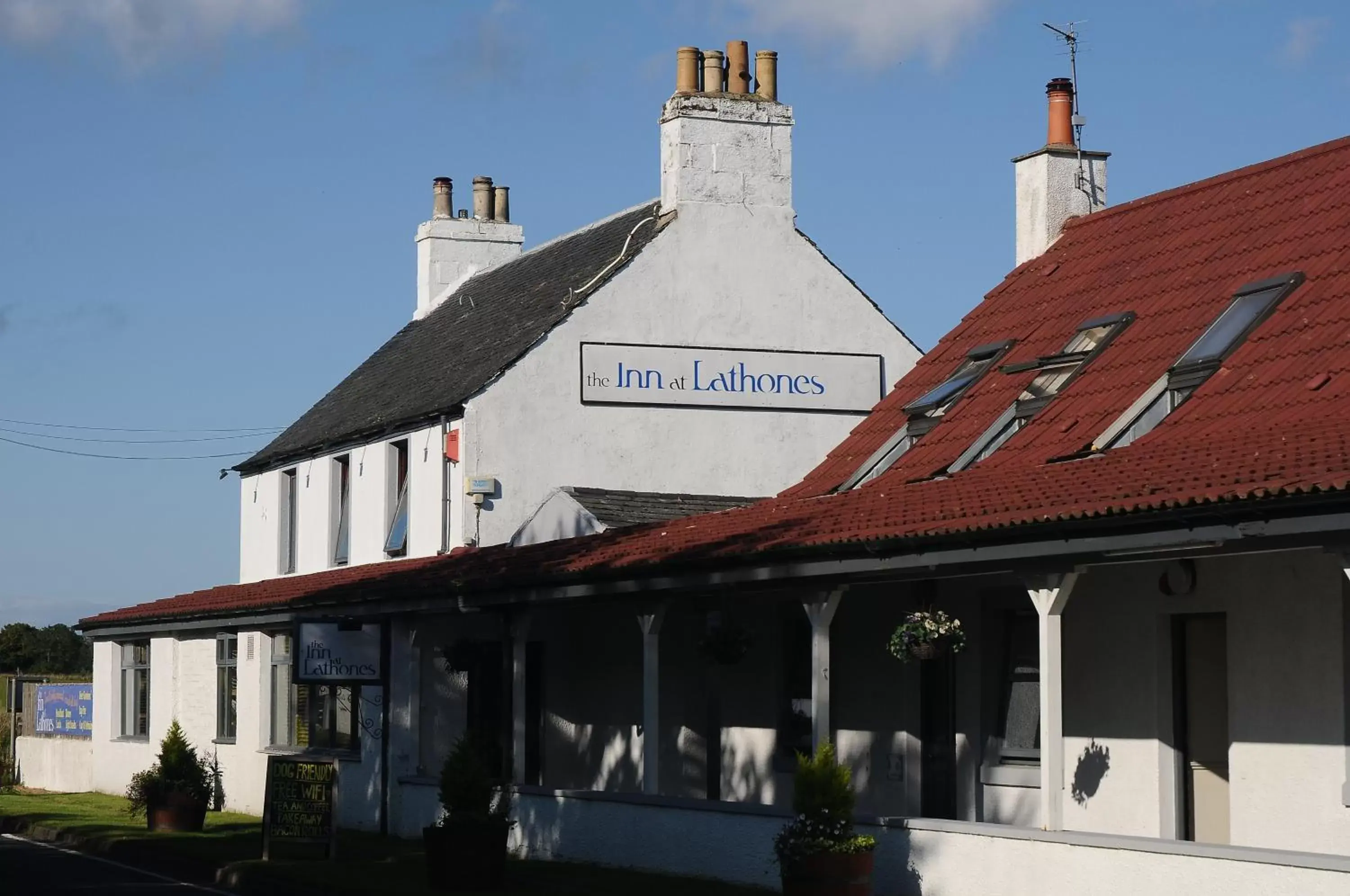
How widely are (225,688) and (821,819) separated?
17158 mm

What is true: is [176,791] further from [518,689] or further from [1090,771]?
[1090,771]

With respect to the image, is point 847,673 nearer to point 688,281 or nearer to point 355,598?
point 355,598

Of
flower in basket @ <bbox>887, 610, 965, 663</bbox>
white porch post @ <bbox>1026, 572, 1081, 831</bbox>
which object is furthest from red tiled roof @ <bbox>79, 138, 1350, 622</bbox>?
flower in basket @ <bbox>887, 610, 965, 663</bbox>

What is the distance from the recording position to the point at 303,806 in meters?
19.8

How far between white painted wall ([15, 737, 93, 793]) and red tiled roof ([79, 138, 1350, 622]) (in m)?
12.3

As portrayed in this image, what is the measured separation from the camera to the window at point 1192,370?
17156 mm

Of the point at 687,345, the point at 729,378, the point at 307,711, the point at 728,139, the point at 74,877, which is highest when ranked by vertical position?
the point at 728,139

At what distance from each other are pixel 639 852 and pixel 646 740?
40.2 inches

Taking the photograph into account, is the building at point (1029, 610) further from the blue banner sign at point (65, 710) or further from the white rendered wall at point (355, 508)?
the blue banner sign at point (65, 710)

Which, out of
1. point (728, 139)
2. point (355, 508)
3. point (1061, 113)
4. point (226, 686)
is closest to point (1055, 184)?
point (1061, 113)

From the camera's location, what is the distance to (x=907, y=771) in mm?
18516

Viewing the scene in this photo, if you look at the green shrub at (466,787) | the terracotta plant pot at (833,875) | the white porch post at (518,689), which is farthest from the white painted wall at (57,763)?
the terracotta plant pot at (833,875)

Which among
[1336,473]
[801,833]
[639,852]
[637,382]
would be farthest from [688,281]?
[1336,473]

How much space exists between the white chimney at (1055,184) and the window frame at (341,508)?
12090 mm
